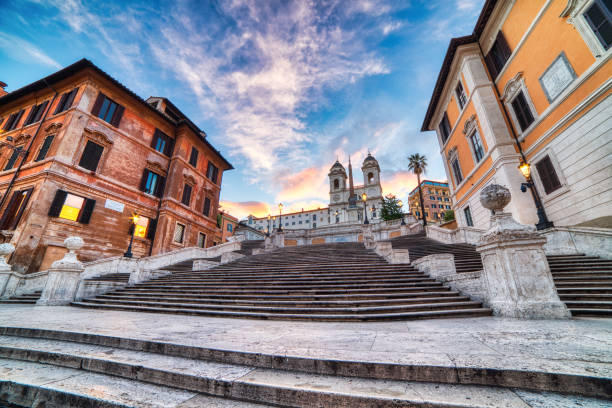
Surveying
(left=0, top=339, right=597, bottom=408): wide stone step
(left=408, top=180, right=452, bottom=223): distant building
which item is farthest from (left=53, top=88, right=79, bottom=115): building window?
(left=408, top=180, right=452, bottom=223): distant building

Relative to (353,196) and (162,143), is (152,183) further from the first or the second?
(353,196)

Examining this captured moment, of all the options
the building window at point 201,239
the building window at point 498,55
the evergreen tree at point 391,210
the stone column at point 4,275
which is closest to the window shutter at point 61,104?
the stone column at point 4,275

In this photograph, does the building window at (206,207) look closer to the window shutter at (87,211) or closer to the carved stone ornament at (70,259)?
the window shutter at (87,211)

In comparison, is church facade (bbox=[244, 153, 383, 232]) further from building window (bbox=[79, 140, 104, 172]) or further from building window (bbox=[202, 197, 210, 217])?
building window (bbox=[79, 140, 104, 172])

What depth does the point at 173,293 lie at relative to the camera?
8.84 meters

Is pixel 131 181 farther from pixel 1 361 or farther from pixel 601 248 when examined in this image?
pixel 601 248

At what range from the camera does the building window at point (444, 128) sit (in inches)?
816

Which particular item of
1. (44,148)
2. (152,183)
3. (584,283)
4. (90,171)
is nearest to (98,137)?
(90,171)

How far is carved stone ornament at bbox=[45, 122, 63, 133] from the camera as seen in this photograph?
15998 millimetres

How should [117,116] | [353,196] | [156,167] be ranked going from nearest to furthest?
[117,116], [156,167], [353,196]

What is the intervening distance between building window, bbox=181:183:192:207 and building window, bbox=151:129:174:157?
349 cm

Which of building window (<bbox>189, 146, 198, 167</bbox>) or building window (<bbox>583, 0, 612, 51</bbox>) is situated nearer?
building window (<bbox>583, 0, 612, 51</bbox>)

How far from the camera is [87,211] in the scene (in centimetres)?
1559

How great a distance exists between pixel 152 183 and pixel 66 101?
312 inches
